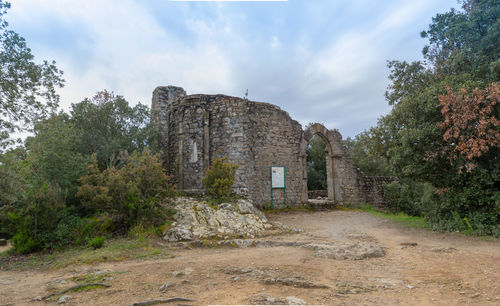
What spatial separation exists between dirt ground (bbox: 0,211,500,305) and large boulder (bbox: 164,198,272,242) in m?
0.77

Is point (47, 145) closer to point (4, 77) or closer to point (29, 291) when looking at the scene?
point (4, 77)

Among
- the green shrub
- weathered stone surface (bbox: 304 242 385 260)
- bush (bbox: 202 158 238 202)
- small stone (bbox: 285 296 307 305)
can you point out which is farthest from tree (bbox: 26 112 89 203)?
small stone (bbox: 285 296 307 305)

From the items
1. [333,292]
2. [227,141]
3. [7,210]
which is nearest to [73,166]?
Result: [7,210]

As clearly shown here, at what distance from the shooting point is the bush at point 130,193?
812 centimetres

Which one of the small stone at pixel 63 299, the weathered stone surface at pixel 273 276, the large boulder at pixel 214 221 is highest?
the large boulder at pixel 214 221

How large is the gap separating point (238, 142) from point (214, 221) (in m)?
4.32

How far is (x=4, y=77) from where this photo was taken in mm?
6898

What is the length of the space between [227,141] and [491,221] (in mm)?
8928

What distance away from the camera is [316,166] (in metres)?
24.4

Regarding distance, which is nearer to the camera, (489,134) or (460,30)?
(489,134)

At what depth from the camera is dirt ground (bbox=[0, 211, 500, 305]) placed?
3889 millimetres

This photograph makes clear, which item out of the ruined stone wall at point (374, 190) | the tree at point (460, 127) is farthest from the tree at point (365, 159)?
the tree at point (460, 127)

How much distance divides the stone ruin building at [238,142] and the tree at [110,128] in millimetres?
1117

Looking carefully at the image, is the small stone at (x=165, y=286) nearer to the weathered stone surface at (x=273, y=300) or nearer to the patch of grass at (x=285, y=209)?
the weathered stone surface at (x=273, y=300)
